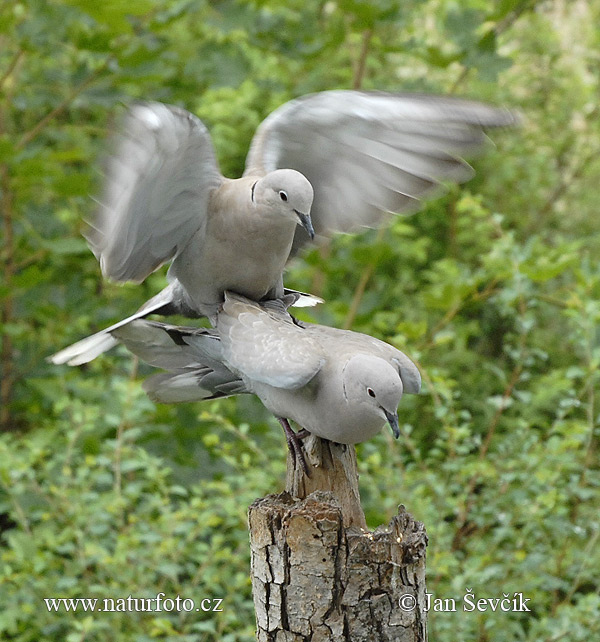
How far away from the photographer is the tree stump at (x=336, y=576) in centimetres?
163

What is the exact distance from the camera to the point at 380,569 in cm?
163

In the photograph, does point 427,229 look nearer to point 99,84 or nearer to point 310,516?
point 99,84

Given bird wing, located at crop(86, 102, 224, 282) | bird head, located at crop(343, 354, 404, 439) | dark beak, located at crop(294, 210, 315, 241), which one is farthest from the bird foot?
bird wing, located at crop(86, 102, 224, 282)

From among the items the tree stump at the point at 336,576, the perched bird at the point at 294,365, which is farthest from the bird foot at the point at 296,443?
the tree stump at the point at 336,576

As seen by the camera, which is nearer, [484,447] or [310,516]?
[310,516]

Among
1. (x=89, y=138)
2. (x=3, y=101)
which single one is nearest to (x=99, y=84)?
(x=3, y=101)

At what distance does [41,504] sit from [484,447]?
1509 millimetres

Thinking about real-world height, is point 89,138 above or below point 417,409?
above

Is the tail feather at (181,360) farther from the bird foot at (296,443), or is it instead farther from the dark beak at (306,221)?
the dark beak at (306,221)

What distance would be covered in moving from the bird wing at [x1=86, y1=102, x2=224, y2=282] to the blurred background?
0.36 ft

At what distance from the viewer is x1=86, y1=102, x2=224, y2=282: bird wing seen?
5.75 ft

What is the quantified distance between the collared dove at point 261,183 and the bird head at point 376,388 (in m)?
0.36

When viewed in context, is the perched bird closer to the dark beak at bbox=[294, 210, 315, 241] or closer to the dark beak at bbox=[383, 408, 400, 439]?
the dark beak at bbox=[383, 408, 400, 439]

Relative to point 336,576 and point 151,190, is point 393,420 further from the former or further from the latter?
point 151,190
